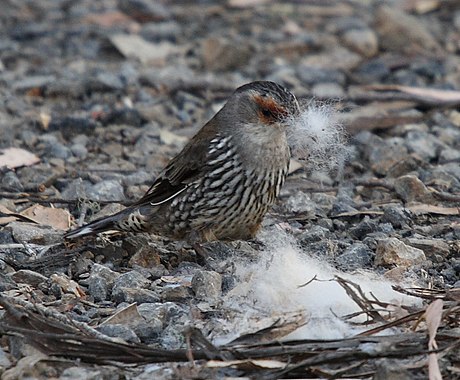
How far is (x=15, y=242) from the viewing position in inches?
233

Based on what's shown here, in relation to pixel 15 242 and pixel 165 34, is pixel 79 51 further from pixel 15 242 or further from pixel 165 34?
pixel 15 242

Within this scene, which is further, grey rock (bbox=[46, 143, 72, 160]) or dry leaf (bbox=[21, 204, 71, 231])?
grey rock (bbox=[46, 143, 72, 160])

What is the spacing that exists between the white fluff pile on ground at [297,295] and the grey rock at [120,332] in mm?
383

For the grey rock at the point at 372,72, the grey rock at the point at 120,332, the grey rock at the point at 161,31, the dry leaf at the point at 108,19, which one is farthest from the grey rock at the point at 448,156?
the dry leaf at the point at 108,19

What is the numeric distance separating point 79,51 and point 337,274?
5744mm

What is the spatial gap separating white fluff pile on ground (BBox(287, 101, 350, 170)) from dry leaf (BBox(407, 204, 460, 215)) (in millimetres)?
653

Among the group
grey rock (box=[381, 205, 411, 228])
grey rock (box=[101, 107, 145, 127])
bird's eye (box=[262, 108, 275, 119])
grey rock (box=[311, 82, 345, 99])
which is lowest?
grey rock (box=[101, 107, 145, 127])

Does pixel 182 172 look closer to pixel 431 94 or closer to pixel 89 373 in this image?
pixel 89 373

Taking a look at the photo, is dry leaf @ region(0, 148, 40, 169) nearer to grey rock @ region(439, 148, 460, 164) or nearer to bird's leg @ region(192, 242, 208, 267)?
bird's leg @ region(192, 242, 208, 267)

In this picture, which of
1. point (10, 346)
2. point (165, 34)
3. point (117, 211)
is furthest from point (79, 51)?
point (10, 346)

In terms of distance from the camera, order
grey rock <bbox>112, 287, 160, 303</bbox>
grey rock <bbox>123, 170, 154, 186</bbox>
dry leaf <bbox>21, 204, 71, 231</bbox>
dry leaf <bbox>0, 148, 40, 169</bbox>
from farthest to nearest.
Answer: dry leaf <bbox>0, 148, 40, 169</bbox>
grey rock <bbox>123, 170, 154, 186</bbox>
dry leaf <bbox>21, 204, 71, 231</bbox>
grey rock <bbox>112, 287, 160, 303</bbox>

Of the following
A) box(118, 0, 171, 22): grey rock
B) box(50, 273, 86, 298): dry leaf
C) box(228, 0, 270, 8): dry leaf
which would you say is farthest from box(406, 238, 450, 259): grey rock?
box(228, 0, 270, 8): dry leaf

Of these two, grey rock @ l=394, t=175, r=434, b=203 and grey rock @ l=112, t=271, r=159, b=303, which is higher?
grey rock @ l=394, t=175, r=434, b=203

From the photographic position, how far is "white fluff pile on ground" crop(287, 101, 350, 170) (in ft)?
19.6
